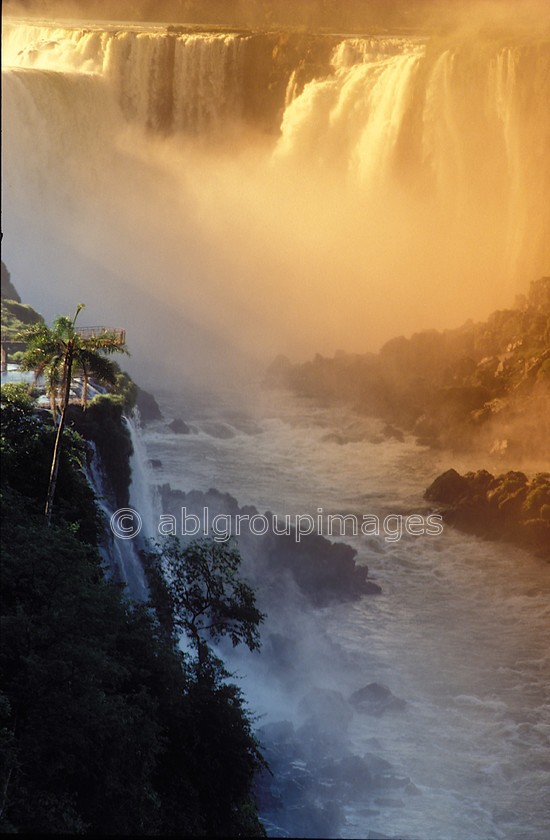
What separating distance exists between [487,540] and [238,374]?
1058cm

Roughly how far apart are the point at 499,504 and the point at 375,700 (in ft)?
27.9

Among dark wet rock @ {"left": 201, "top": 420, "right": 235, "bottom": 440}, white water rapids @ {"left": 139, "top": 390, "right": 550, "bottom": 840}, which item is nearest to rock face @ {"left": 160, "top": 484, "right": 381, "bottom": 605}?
white water rapids @ {"left": 139, "top": 390, "right": 550, "bottom": 840}

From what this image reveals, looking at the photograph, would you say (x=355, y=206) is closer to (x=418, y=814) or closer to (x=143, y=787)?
(x=418, y=814)

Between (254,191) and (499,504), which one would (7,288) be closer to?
(254,191)

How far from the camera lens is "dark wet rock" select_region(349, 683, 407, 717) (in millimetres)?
17234

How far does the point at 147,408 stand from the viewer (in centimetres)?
2744

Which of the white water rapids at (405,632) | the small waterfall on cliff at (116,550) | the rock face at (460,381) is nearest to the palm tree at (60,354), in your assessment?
the small waterfall on cliff at (116,550)

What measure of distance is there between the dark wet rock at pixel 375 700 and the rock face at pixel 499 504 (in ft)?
24.6

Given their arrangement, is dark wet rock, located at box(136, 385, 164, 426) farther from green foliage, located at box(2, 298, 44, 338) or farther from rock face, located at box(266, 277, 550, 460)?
rock face, located at box(266, 277, 550, 460)

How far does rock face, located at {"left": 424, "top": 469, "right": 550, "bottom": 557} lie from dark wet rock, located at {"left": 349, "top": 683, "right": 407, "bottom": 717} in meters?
7.49

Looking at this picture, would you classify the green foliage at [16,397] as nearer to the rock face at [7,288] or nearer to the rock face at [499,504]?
the rock face at [499,504]

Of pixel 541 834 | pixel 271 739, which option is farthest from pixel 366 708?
pixel 541 834

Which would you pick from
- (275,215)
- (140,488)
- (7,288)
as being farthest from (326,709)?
(7,288)

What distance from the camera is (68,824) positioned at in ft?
25.9
